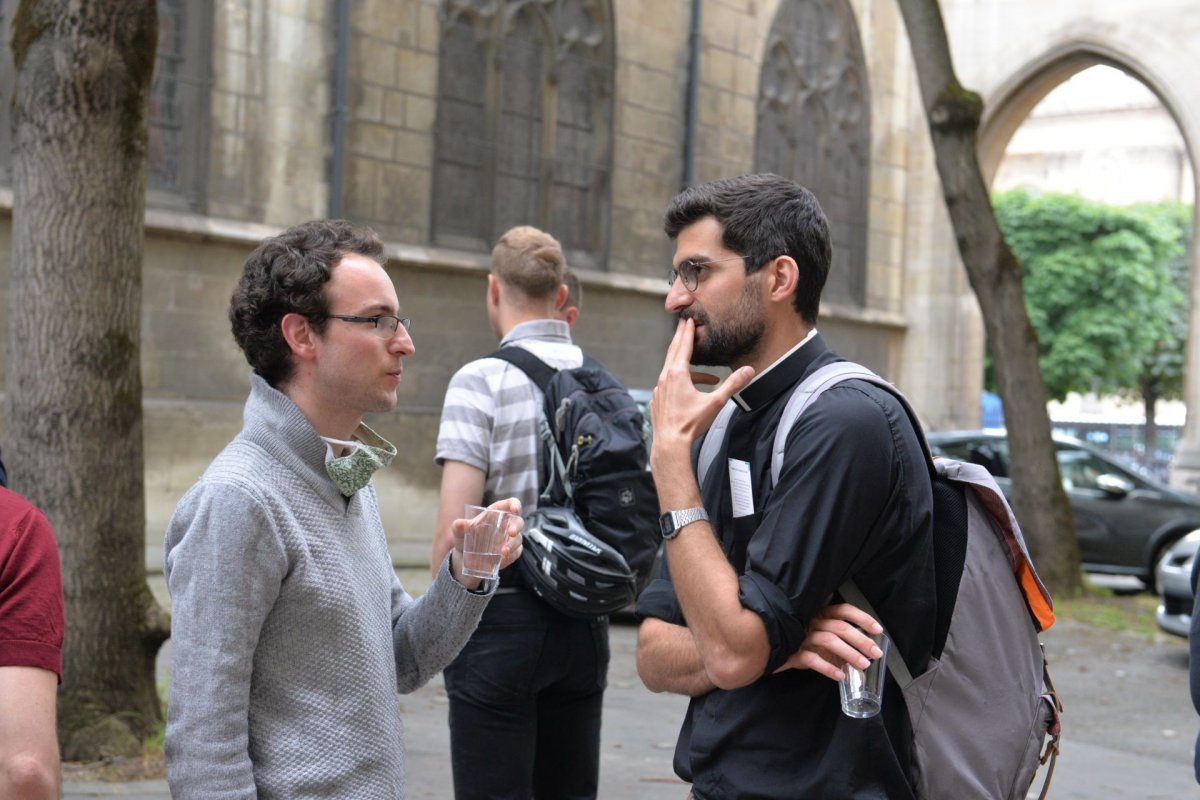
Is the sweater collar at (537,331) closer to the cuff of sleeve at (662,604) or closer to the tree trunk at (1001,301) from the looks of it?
the cuff of sleeve at (662,604)

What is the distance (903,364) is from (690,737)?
2239 centimetres

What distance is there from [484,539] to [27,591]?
2.88ft

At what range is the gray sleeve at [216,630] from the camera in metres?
2.30

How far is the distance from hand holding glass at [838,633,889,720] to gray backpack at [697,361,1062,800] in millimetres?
90

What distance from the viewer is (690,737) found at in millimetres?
2543

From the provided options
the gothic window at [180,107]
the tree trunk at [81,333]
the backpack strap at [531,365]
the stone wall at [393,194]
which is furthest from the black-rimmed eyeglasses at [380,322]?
the gothic window at [180,107]

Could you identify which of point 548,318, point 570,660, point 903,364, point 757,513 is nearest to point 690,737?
point 757,513

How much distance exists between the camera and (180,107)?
565 inches

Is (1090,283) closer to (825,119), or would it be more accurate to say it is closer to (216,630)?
(825,119)

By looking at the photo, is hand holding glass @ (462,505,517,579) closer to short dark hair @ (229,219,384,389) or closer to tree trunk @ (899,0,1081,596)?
short dark hair @ (229,219,384,389)

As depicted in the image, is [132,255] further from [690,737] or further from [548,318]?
[690,737]

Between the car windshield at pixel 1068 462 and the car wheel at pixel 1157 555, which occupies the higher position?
the car windshield at pixel 1068 462

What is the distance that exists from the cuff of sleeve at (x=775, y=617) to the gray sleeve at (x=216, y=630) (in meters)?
0.76

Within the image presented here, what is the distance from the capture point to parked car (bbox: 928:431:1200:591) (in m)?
15.2
